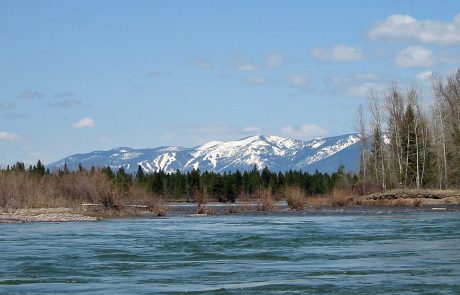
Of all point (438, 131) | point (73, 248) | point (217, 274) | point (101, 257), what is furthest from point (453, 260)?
point (438, 131)

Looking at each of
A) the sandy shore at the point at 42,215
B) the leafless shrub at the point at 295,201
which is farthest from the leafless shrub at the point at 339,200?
the sandy shore at the point at 42,215

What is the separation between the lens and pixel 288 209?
65.2 m

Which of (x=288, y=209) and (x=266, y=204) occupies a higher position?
(x=266, y=204)

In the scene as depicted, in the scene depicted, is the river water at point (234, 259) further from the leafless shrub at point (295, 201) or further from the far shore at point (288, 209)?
the leafless shrub at point (295, 201)

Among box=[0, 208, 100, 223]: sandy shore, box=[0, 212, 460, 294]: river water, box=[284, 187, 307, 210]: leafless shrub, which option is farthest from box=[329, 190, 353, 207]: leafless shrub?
box=[0, 212, 460, 294]: river water

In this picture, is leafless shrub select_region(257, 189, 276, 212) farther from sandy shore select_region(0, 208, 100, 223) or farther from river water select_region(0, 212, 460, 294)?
river water select_region(0, 212, 460, 294)

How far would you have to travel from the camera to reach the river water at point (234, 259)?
20.1m

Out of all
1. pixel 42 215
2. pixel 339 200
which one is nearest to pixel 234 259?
pixel 42 215

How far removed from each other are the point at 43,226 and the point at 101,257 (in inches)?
708

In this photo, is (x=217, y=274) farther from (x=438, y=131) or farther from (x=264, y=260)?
(x=438, y=131)

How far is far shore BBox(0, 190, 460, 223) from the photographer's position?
51.8 metres

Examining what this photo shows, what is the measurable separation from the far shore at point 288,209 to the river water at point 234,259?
378 inches

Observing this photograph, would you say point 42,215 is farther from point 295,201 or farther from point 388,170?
point 388,170

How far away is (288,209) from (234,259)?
127 feet
